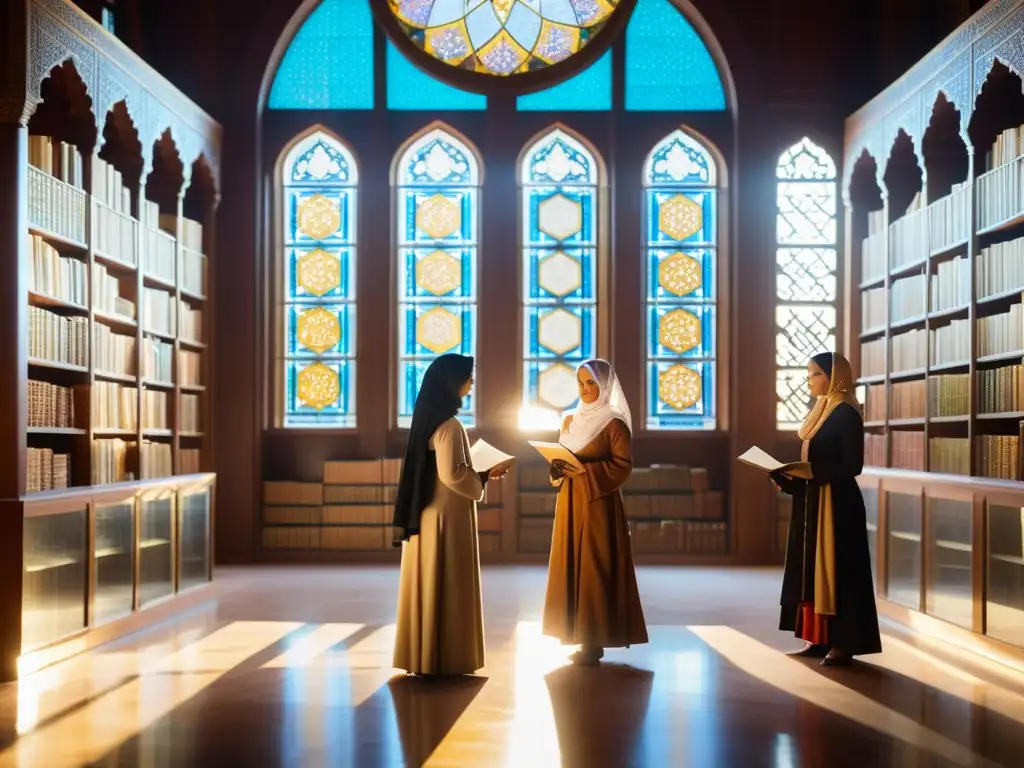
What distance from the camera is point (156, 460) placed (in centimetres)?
863

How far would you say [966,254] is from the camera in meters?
8.16

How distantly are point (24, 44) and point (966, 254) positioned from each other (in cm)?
603

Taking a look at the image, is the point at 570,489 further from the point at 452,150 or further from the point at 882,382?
the point at 452,150

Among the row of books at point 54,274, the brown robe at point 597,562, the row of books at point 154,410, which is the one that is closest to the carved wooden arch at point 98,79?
the row of books at point 54,274

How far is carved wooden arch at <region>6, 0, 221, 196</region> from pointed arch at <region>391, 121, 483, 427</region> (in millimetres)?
1761

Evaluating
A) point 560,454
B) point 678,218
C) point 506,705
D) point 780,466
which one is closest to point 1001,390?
point 780,466

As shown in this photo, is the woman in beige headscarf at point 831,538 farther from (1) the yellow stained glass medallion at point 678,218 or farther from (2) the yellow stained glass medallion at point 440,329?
(2) the yellow stained glass medallion at point 440,329

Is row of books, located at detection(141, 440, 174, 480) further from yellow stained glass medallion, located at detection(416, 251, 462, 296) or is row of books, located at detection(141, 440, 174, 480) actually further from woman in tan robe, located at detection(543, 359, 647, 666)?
woman in tan robe, located at detection(543, 359, 647, 666)

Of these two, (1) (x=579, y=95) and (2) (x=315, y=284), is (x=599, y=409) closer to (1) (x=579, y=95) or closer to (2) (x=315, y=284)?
(2) (x=315, y=284)

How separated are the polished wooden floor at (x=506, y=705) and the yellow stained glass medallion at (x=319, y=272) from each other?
14.6ft

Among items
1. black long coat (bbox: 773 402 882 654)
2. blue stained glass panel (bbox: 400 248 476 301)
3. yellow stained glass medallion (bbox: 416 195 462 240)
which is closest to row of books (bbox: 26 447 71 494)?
black long coat (bbox: 773 402 882 654)

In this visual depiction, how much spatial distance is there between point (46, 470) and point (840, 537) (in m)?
4.33

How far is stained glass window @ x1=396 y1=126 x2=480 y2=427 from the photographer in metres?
10.9

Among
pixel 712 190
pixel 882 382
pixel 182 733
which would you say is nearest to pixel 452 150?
pixel 712 190
